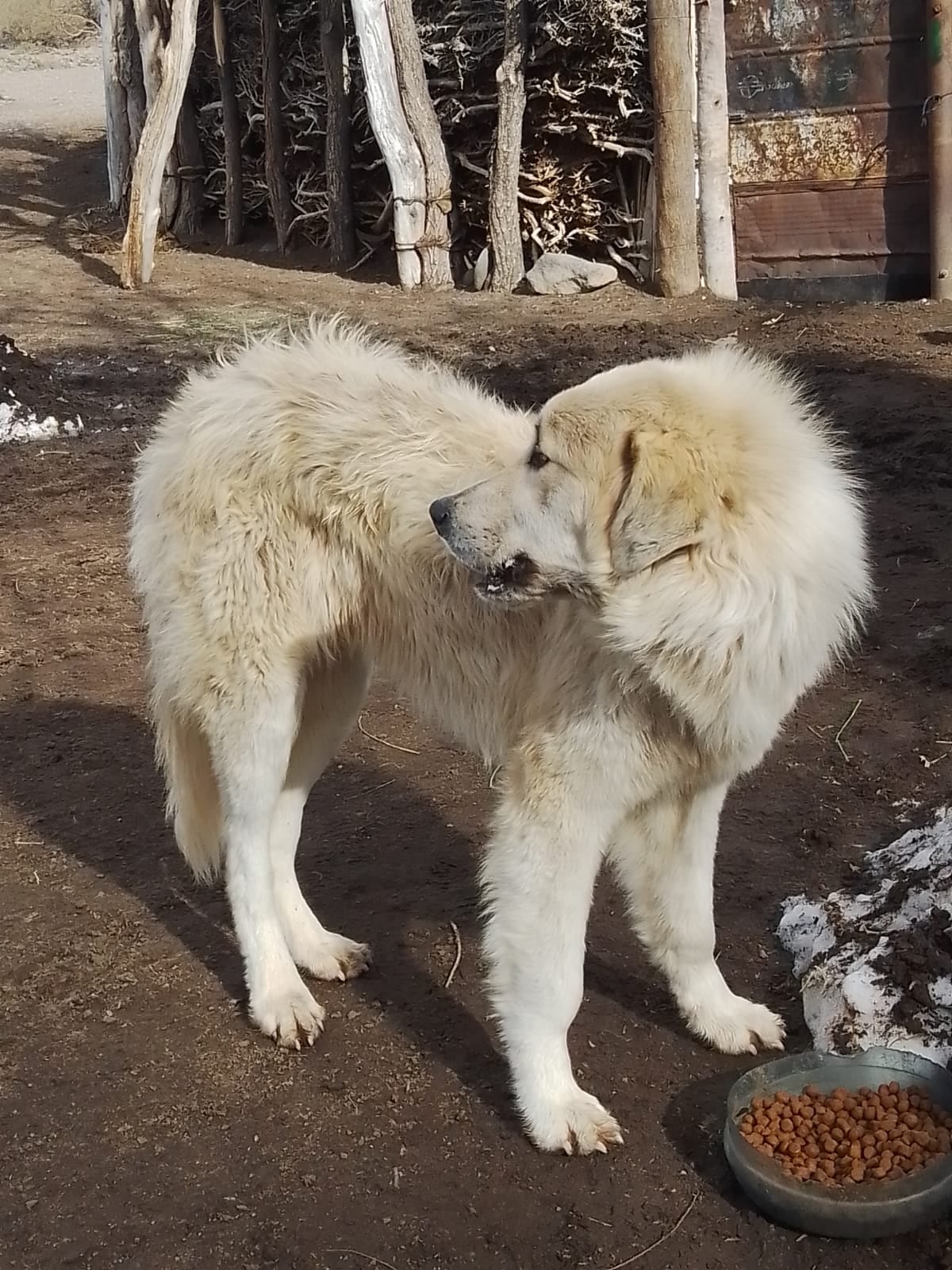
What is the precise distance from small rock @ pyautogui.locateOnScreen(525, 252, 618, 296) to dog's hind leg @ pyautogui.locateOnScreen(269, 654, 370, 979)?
764 cm

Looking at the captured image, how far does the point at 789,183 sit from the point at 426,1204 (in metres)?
8.86

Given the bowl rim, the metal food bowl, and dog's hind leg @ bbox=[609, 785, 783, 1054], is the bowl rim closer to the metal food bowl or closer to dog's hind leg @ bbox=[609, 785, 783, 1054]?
the metal food bowl

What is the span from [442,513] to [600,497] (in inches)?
13.9

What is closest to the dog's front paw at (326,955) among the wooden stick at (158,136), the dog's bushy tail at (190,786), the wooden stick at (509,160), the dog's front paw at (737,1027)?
the dog's bushy tail at (190,786)

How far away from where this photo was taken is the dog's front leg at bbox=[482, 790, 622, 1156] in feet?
8.34

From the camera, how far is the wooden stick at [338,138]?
36.6 ft

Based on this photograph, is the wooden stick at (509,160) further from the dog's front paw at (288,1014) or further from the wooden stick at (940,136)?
the dog's front paw at (288,1014)

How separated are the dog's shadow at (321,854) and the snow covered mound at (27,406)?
3351 millimetres

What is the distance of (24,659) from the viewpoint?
506 centimetres

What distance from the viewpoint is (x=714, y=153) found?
947cm

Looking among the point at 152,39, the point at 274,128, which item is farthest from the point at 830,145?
the point at 152,39

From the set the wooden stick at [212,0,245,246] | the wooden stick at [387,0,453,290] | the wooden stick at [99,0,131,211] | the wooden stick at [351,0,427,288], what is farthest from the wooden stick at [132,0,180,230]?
the wooden stick at [387,0,453,290]

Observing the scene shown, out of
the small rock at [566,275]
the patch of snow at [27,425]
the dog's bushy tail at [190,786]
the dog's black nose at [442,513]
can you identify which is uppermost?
the small rock at [566,275]

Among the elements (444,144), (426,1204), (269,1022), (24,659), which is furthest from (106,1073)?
(444,144)
